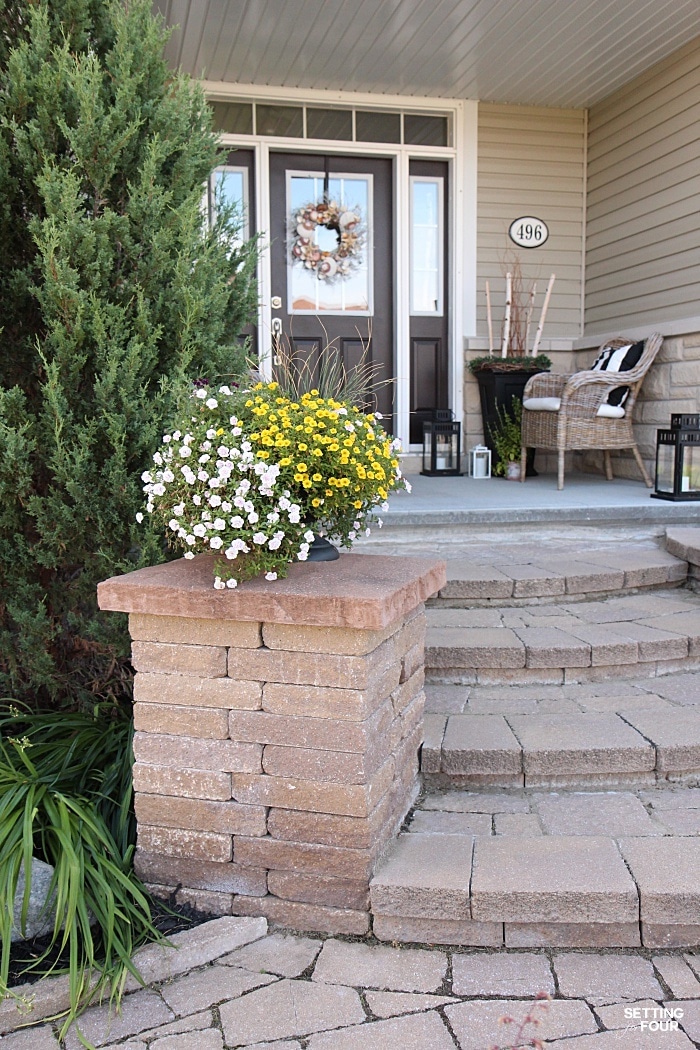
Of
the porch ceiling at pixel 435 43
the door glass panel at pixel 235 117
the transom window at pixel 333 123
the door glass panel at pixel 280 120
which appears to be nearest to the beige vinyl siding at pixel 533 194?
the porch ceiling at pixel 435 43

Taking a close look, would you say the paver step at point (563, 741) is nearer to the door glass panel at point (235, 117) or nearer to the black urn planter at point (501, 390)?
the black urn planter at point (501, 390)

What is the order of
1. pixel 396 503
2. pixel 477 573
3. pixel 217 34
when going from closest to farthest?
pixel 477 573 < pixel 396 503 < pixel 217 34

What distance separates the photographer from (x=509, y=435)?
5363mm

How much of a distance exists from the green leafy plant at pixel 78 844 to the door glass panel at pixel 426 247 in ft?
13.8

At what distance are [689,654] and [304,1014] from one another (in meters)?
1.71

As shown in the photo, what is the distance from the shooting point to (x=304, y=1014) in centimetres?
153

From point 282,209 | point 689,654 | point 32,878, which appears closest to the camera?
point 32,878

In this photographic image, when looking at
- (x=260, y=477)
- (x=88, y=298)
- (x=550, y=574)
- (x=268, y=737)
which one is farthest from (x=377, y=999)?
(x=550, y=574)

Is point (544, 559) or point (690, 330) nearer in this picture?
point (544, 559)

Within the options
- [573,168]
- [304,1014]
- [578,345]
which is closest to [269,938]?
[304,1014]

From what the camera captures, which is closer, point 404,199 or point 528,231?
point 404,199

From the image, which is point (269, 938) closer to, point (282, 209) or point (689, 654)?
point (689, 654)

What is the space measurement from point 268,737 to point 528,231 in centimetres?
484

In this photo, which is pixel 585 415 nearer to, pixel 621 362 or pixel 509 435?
pixel 621 362
